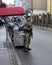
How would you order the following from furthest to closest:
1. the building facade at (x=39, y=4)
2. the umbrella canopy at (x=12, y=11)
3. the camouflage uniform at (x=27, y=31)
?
the building facade at (x=39, y=4) < the umbrella canopy at (x=12, y=11) < the camouflage uniform at (x=27, y=31)

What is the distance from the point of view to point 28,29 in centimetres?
1619

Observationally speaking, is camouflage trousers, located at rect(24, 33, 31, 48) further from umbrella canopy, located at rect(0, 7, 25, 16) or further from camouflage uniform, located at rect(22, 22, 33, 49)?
umbrella canopy, located at rect(0, 7, 25, 16)

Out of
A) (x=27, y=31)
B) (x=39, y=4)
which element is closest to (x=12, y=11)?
(x=27, y=31)

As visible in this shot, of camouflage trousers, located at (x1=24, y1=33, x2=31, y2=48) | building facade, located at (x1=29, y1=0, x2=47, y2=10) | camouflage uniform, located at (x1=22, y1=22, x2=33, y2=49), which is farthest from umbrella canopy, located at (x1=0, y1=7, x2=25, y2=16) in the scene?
building facade, located at (x1=29, y1=0, x2=47, y2=10)

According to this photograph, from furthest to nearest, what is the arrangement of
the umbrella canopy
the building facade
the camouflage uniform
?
the building facade, the umbrella canopy, the camouflage uniform

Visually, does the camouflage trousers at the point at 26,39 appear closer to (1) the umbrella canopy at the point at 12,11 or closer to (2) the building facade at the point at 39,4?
(1) the umbrella canopy at the point at 12,11

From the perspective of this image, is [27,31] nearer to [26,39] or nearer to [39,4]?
[26,39]

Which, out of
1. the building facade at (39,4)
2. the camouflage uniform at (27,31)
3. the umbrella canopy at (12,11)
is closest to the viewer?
the camouflage uniform at (27,31)

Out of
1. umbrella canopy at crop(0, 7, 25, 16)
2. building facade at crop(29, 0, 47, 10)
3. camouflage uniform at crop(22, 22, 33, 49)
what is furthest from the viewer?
building facade at crop(29, 0, 47, 10)

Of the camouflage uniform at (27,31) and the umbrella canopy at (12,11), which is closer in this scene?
the camouflage uniform at (27,31)

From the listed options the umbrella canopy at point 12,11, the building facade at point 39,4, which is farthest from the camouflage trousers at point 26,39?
the building facade at point 39,4

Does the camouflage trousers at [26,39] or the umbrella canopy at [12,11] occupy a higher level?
the umbrella canopy at [12,11]

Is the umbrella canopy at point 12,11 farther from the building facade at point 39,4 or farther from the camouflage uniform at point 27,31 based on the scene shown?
the building facade at point 39,4

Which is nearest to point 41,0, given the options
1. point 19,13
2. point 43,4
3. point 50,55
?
point 43,4
